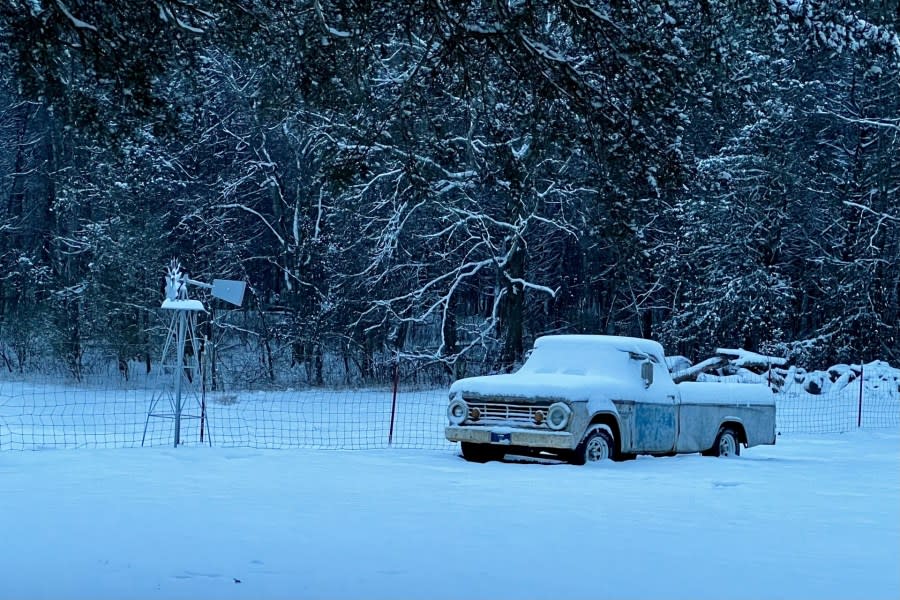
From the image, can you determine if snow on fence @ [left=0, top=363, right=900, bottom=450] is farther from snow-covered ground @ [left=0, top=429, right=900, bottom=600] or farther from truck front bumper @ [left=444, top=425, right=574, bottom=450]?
snow-covered ground @ [left=0, top=429, right=900, bottom=600]

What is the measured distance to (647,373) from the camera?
14.0 meters

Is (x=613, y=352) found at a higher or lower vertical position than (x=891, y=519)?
higher

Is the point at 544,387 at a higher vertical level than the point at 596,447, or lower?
higher

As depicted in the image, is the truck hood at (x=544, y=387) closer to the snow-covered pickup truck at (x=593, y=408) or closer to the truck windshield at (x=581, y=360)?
the snow-covered pickup truck at (x=593, y=408)

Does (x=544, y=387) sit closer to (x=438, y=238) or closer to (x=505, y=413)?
(x=505, y=413)

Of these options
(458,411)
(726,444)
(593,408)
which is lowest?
(726,444)

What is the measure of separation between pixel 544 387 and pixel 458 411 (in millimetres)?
1233

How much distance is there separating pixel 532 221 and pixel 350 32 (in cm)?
2116

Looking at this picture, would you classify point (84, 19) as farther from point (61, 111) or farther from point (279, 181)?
point (279, 181)

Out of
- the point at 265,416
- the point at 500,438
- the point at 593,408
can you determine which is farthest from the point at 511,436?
the point at 265,416

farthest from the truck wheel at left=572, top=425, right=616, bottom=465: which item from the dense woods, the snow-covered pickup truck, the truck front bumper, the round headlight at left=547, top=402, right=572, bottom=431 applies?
the dense woods

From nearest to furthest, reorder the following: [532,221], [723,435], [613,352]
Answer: [613,352] → [723,435] → [532,221]

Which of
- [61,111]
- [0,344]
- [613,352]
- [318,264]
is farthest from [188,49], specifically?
[0,344]

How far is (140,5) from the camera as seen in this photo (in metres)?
9.08
